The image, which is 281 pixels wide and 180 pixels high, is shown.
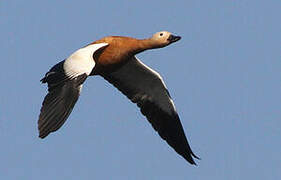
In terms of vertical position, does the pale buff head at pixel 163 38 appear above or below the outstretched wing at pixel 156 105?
above

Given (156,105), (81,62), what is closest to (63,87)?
(81,62)

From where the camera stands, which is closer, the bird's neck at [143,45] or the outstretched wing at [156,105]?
the bird's neck at [143,45]

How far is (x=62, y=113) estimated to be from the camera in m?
14.7

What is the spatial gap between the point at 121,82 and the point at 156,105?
35.0 inches

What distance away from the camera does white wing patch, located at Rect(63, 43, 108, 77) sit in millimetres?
15570

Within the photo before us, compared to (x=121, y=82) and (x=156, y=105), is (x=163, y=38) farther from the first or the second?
(x=156, y=105)

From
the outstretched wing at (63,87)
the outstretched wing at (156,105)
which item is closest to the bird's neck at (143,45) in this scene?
the outstretched wing at (63,87)

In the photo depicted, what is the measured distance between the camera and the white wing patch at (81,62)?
1557 centimetres

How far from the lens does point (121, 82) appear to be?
733 inches

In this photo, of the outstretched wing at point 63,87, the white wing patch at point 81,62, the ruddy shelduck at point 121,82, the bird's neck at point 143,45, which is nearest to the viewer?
the outstretched wing at point 63,87

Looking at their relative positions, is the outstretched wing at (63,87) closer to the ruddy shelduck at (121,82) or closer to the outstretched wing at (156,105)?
the ruddy shelduck at (121,82)

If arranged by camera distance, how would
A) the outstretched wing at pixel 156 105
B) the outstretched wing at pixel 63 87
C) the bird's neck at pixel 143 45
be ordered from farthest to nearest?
the outstretched wing at pixel 156 105 → the bird's neck at pixel 143 45 → the outstretched wing at pixel 63 87

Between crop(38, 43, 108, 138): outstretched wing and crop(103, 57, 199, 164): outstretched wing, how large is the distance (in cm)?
213

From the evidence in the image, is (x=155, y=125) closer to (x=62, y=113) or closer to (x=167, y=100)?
(x=167, y=100)
